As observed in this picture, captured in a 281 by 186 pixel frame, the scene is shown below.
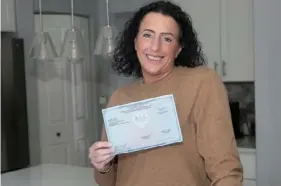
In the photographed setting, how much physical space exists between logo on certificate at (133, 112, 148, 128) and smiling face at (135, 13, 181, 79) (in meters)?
0.12

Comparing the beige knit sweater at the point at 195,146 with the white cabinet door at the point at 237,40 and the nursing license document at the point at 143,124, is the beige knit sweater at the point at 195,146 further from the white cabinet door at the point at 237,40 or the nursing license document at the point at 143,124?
the white cabinet door at the point at 237,40

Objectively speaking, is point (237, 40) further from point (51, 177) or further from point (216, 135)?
point (216, 135)

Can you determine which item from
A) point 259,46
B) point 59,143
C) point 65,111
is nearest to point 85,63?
point 65,111

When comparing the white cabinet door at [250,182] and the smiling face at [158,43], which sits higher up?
the smiling face at [158,43]

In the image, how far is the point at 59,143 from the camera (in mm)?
4105

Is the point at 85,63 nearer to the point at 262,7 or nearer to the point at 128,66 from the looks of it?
the point at 262,7

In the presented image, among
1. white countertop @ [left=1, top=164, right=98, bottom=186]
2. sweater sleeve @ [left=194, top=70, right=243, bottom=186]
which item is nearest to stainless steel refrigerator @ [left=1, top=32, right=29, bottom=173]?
white countertop @ [left=1, top=164, right=98, bottom=186]

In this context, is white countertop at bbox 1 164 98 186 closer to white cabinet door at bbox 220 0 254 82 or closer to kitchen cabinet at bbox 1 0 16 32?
kitchen cabinet at bbox 1 0 16 32

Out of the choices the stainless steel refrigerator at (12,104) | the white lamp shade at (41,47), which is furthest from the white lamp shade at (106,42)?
A: the stainless steel refrigerator at (12,104)

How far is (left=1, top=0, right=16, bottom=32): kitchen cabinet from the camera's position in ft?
11.1

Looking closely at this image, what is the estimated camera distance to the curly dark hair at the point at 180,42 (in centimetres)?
117

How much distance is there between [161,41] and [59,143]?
311 cm

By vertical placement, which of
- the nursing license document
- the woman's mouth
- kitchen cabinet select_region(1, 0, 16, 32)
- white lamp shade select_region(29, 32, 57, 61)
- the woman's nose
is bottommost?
the nursing license document

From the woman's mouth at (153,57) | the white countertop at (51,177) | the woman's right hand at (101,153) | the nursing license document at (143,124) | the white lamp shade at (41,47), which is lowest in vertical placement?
the white countertop at (51,177)
